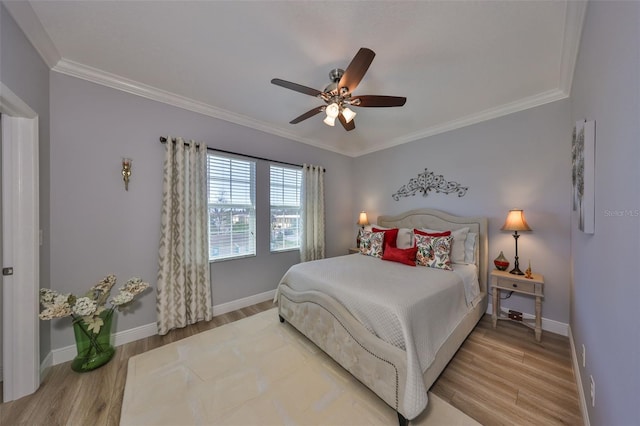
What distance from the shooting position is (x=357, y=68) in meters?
1.58

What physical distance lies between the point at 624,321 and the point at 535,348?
1876 millimetres

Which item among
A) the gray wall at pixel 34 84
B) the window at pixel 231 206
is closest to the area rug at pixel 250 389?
the gray wall at pixel 34 84

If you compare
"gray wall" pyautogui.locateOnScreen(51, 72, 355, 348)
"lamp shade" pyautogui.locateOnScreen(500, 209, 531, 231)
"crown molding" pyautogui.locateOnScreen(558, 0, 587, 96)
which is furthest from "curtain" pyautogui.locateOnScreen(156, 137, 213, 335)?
"lamp shade" pyautogui.locateOnScreen(500, 209, 531, 231)

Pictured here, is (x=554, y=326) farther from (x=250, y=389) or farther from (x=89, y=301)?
(x=89, y=301)

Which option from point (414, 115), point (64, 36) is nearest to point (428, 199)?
point (414, 115)

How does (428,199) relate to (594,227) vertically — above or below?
above

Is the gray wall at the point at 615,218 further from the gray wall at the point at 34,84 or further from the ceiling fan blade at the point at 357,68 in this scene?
the gray wall at the point at 34,84

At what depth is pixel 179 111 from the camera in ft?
8.52

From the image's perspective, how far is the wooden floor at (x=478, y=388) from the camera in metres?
1.43

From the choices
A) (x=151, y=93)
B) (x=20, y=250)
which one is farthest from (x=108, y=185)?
(x=151, y=93)

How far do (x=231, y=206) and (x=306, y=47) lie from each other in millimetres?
2088

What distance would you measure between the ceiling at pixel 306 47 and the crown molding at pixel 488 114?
0.6 inches

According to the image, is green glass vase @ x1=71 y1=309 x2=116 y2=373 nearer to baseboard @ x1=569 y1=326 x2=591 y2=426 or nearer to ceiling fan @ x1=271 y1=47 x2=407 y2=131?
ceiling fan @ x1=271 y1=47 x2=407 y2=131

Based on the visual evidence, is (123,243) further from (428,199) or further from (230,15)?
(428,199)
